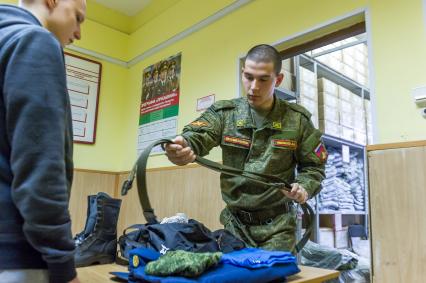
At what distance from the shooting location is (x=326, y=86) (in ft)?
10.4

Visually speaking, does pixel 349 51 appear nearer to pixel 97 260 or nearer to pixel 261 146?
pixel 261 146

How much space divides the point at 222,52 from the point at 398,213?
1.71m

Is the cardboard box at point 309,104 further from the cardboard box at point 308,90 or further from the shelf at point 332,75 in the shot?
the shelf at point 332,75

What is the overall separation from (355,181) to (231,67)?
6.91ft

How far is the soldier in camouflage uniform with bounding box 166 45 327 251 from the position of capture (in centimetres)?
149

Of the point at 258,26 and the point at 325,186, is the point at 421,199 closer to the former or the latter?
the point at 258,26

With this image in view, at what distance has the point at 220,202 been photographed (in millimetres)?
2396

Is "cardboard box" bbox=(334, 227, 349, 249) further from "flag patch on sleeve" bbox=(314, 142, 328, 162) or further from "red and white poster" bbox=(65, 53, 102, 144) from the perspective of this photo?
"red and white poster" bbox=(65, 53, 102, 144)

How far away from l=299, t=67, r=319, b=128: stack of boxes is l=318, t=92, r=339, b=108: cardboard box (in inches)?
4.3

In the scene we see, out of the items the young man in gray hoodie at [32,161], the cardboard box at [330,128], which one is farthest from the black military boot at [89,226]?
the cardboard box at [330,128]

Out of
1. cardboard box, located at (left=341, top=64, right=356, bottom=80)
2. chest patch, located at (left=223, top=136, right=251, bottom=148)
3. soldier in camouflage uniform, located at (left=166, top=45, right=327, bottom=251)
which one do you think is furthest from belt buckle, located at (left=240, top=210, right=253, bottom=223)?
cardboard box, located at (left=341, top=64, right=356, bottom=80)

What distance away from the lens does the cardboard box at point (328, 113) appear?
308 centimetres

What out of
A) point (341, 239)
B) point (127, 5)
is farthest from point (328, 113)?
point (127, 5)

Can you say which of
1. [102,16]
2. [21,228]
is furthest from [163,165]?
[21,228]
